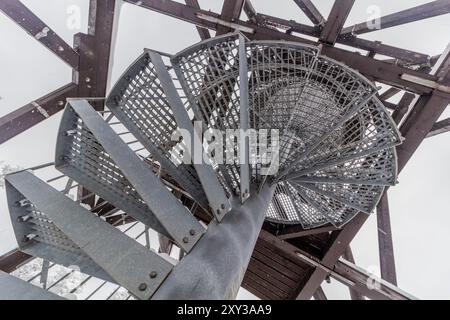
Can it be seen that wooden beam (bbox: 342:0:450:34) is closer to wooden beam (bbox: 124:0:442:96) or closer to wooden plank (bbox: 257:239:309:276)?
wooden beam (bbox: 124:0:442:96)

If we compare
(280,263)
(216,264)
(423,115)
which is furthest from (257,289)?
(216,264)

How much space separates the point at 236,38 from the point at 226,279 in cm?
261

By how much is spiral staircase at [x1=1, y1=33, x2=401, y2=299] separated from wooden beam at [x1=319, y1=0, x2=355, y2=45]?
0.39 m

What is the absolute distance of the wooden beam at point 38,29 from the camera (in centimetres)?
332

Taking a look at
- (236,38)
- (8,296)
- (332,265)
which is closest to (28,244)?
(8,296)

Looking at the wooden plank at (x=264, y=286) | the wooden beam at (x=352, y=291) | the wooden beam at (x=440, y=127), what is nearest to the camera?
the wooden beam at (x=440, y=127)

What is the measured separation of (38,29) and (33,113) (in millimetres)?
998

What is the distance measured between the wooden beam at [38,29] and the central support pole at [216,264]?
2978 mm

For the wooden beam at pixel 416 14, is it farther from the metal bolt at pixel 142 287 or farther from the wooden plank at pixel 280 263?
the wooden plank at pixel 280 263

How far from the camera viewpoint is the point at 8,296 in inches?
63.2

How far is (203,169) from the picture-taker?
2.27 meters

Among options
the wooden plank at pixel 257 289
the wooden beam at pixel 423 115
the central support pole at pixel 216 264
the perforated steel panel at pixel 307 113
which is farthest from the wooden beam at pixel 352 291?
the central support pole at pixel 216 264

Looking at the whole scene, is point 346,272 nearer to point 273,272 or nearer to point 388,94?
point 273,272
